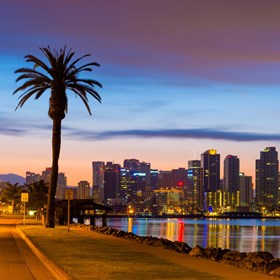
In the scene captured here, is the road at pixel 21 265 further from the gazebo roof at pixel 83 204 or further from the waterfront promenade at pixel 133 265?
the gazebo roof at pixel 83 204

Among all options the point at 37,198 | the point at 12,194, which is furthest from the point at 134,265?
the point at 12,194

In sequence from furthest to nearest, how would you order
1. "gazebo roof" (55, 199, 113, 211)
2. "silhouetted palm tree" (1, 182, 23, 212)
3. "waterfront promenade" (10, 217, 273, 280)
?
"silhouetted palm tree" (1, 182, 23, 212) → "gazebo roof" (55, 199, 113, 211) → "waterfront promenade" (10, 217, 273, 280)

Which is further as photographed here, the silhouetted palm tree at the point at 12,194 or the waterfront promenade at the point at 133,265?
the silhouetted palm tree at the point at 12,194

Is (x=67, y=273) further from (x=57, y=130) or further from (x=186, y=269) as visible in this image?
(x=57, y=130)

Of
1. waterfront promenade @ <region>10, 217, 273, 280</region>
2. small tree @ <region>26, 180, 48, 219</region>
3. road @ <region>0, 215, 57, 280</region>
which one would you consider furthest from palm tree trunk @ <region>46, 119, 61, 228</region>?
small tree @ <region>26, 180, 48, 219</region>

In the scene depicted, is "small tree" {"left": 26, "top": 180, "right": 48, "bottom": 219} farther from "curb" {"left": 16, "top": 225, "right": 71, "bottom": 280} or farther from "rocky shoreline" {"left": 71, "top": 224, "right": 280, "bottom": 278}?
"curb" {"left": 16, "top": 225, "right": 71, "bottom": 280}

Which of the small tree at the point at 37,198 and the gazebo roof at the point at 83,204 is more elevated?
the small tree at the point at 37,198

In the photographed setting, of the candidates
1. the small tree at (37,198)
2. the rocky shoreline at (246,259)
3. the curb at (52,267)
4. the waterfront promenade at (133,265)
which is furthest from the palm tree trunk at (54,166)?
the small tree at (37,198)

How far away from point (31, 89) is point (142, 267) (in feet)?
107

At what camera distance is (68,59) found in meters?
51.2

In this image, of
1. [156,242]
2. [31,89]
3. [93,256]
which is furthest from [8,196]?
[93,256]

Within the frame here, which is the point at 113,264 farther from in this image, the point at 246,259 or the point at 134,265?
the point at 246,259

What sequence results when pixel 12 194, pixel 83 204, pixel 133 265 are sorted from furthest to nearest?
pixel 12 194 → pixel 83 204 → pixel 133 265

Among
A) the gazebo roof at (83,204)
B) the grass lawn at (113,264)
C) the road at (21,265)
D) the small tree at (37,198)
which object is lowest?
the road at (21,265)
